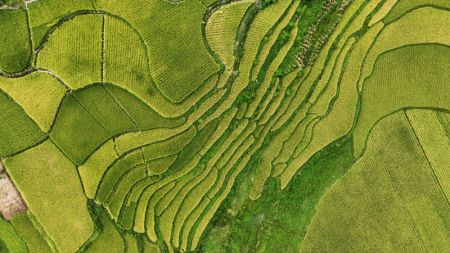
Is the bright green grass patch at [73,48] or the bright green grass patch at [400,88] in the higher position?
the bright green grass patch at [73,48]

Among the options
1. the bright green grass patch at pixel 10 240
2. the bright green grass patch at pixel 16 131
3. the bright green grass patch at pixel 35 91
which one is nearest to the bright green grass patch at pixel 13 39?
the bright green grass patch at pixel 35 91

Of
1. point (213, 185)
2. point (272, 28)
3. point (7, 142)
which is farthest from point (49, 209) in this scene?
point (272, 28)

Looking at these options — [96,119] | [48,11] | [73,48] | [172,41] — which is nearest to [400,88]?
[172,41]

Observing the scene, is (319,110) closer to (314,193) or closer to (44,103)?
(314,193)

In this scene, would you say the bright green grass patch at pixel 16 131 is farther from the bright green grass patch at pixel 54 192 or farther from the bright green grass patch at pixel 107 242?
the bright green grass patch at pixel 107 242

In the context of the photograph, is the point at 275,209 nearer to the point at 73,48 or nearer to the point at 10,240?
the point at 73,48
